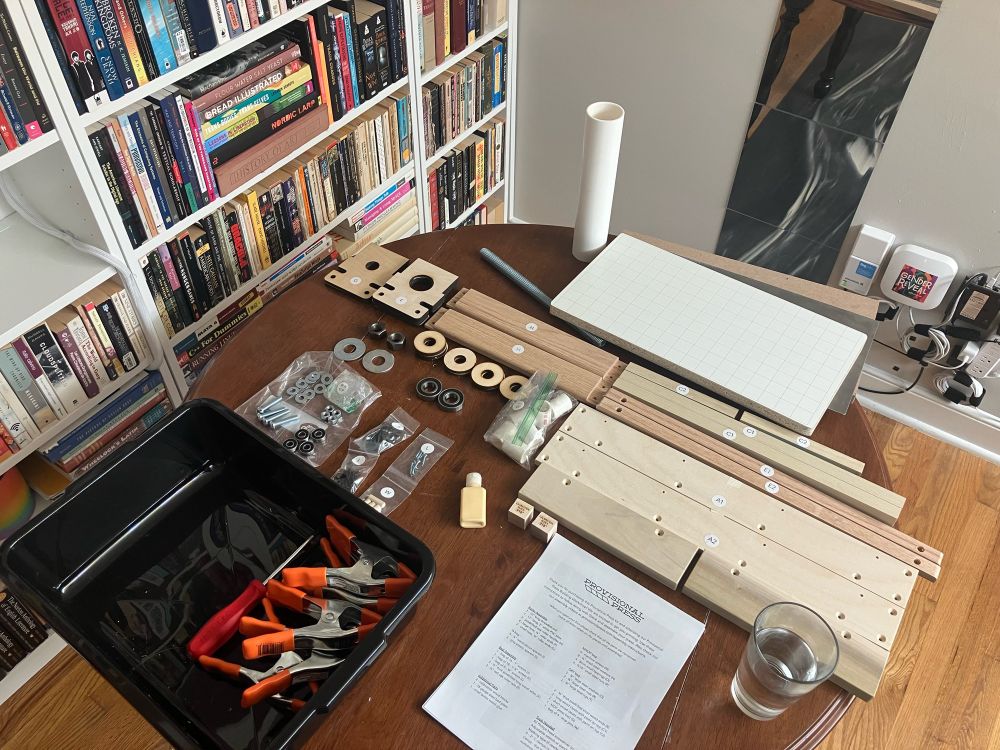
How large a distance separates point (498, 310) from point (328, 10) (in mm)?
711

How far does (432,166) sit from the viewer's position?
2066 millimetres

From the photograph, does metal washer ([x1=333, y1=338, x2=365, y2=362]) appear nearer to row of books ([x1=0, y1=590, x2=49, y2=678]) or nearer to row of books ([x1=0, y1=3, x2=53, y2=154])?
row of books ([x1=0, y1=3, x2=53, y2=154])

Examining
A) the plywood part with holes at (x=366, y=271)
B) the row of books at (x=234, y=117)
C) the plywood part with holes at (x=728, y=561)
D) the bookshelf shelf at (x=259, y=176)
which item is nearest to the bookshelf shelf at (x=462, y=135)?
the bookshelf shelf at (x=259, y=176)

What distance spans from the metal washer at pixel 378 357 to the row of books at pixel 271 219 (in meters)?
0.49

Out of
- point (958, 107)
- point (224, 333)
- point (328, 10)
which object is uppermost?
point (328, 10)

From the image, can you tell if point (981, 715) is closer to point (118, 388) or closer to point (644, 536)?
point (644, 536)

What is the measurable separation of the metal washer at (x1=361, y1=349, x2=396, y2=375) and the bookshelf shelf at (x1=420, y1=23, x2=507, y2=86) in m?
0.85

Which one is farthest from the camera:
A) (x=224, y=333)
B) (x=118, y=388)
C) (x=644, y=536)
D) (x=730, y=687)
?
(x=224, y=333)

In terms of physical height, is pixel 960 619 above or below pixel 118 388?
below

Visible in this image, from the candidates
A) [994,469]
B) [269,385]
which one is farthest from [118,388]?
[994,469]

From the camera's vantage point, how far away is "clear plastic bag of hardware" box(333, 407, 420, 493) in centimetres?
110

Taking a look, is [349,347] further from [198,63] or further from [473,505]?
[198,63]

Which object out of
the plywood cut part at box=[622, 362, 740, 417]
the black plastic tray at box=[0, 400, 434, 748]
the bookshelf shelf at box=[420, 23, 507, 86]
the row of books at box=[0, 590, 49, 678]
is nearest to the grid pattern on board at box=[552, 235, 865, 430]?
the plywood cut part at box=[622, 362, 740, 417]

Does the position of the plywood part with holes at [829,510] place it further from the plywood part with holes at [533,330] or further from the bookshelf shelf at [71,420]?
the bookshelf shelf at [71,420]
